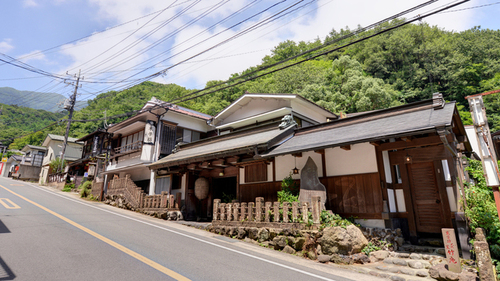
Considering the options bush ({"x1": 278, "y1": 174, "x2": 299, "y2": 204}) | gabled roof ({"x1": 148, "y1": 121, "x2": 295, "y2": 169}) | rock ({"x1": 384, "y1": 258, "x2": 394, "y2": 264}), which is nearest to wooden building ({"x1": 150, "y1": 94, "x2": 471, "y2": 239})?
gabled roof ({"x1": 148, "y1": 121, "x2": 295, "y2": 169})

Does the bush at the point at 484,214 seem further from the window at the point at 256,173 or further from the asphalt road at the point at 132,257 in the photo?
the window at the point at 256,173

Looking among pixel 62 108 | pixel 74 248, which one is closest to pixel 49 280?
pixel 74 248

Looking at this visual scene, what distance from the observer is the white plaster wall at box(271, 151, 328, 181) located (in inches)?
437

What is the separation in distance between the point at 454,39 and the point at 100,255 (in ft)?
163

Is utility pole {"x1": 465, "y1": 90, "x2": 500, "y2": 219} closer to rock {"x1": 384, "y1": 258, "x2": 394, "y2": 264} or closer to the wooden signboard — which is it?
the wooden signboard

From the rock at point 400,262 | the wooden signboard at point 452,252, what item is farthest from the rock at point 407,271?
the wooden signboard at point 452,252

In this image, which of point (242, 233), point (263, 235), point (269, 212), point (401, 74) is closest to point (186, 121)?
point (242, 233)

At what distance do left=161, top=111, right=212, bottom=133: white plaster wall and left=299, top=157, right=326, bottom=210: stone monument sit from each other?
50.9ft

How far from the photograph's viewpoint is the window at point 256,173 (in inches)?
514

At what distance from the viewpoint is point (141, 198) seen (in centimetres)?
1788

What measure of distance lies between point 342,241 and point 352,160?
10.9ft

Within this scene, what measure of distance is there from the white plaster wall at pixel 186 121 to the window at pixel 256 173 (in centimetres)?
1165

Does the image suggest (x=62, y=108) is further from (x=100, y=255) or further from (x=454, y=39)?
(x=454, y=39)

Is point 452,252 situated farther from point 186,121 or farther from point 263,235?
point 186,121
